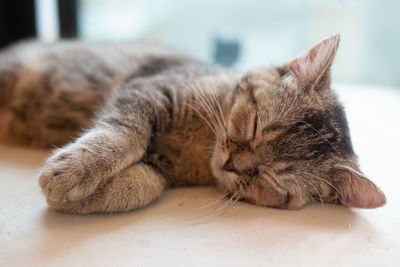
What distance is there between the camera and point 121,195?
133 centimetres

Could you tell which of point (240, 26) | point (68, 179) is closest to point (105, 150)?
point (68, 179)

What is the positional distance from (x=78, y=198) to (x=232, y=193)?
60 cm

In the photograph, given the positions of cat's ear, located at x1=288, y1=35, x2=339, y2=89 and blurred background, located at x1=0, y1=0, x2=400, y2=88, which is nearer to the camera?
cat's ear, located at x1=288, y1=35, x2=339, y2=89

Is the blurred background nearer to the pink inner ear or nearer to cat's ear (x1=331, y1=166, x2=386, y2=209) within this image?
the pink inner ear

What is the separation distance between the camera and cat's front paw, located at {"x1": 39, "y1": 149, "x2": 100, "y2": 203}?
4.04ft

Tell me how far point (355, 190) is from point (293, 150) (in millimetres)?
285

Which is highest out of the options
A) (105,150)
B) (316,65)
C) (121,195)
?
(316,65)

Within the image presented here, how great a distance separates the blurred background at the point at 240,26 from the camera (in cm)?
304

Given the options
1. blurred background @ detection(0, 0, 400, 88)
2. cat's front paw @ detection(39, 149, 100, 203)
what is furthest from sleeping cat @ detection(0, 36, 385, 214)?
blurred background @ detection(0, 0, 400, 88)

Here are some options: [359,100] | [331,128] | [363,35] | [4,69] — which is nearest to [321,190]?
[331,128]

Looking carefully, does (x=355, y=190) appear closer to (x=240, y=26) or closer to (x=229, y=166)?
(x=229, y=166)

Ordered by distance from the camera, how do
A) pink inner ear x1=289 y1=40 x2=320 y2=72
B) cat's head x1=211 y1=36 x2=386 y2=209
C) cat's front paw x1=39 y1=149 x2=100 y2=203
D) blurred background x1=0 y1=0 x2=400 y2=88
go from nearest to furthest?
cat's front paw x1=39 y1=149 x2=100 y2=203
cat's head x1=211 y1=36 x2=386 y2=209
pink inner ear x1=289 y1=40 x2=320 y2=72
blurred background x1=0 y1=0 x2=400 y2=88

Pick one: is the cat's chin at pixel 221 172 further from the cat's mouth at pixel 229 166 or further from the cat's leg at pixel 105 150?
the cat's leg at pixel 105 150

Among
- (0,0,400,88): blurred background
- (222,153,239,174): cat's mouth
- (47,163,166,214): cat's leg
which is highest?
(0,0,400,88): blurred background
